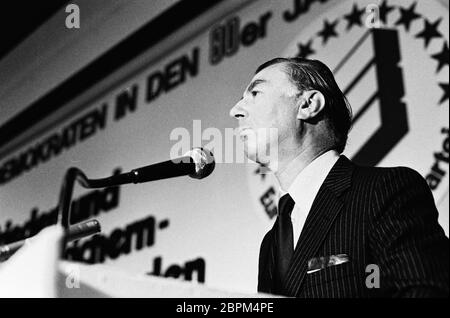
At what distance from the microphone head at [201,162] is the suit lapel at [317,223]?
22 centimetres

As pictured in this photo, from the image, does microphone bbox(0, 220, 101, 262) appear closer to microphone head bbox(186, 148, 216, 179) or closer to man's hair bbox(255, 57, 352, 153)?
microphone head bbox(186, 148, 216, 179)

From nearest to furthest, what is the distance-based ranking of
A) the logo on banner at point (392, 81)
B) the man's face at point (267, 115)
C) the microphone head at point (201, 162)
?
1. the microphone head at point (201, 162)
2. the man's face at point (267, 115)
3. the logo on banner at point (392, 81)

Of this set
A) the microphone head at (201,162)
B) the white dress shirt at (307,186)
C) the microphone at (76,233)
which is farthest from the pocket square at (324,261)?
the microphone at (76,233)

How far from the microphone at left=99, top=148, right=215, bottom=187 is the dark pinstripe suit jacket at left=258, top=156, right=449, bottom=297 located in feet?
0.76

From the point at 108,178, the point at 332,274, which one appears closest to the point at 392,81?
the point at 332,274

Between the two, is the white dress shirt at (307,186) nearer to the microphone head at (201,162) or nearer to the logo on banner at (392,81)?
the microphone head at (201,162)

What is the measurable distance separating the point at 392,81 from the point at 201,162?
103 cm

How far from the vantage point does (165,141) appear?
243 cm

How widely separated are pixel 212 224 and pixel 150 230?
0.38 metres

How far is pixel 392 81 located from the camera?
1.82 meters

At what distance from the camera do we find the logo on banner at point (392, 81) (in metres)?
1.71

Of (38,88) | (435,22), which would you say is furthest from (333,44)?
(38,88)

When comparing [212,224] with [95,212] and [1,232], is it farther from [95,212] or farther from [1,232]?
[1,232]

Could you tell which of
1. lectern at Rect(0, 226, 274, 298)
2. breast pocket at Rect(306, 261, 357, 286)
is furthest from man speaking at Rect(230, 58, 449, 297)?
lectern at Rect(0, 226, 274, 298)
